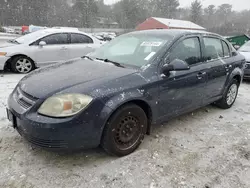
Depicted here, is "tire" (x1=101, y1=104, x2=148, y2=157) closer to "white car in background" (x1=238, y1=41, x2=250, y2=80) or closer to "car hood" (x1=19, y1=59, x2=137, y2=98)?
"car hood" (x1=19, y1=59, x2=137, y2=98)

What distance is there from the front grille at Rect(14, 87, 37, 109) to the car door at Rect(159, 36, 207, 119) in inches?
62.5

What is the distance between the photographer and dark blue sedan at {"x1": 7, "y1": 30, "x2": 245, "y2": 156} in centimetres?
242

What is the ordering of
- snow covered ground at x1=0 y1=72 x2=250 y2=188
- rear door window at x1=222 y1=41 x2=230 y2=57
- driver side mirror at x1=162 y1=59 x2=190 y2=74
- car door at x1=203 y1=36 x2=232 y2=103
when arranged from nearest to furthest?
snow covered ground at x1=0 y1=72 x2=250 y2=188
driver side mirror at x1=162 y1=59 x2=190 y2=74
car door at x1=203 y1=36 x2=232 y2=103
rear door window at x1=222 y1=41 x2=230 y2=57

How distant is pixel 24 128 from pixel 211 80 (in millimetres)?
3009

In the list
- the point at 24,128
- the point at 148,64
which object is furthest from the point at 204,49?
the point at 24,128

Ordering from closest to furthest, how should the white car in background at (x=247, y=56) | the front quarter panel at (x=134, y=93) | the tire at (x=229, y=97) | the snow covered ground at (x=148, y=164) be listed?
1. the snow covered ground at (x=148, y=164)
2. the front quarter panel at (x=134, y=93)
3. the tire at (x=229, y=97)
4. the white car in background at (x=247, y=56)

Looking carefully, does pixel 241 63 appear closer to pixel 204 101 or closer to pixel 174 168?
pixel 204 101


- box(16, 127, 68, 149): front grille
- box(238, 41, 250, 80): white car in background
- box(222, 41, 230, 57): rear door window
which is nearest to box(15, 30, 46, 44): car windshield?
box(222, 41, 230, 57): rear door window

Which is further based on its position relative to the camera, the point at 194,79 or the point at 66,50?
the point at 66,50

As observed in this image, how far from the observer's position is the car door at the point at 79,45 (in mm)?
7484

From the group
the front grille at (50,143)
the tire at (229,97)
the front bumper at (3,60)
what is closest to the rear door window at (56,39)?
the front bumper at (3,60)

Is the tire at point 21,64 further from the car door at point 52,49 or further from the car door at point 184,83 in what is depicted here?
the car door at point 184,83

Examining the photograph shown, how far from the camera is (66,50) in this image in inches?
290

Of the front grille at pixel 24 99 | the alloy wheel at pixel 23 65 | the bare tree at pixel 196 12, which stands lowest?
the alloy wheel at pixel 23 65
